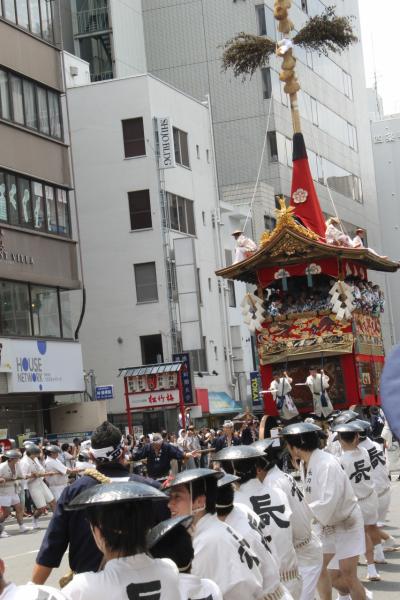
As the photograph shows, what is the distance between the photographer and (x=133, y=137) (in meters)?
41.7

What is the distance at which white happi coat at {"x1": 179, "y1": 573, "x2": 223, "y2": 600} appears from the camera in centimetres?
440

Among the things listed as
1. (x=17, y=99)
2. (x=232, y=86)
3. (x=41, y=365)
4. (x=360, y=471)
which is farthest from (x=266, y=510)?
(x=232, y=86)

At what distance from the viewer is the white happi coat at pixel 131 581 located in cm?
399

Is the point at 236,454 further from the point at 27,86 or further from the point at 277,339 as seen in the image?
the point at 27,86

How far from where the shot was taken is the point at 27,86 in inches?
1288

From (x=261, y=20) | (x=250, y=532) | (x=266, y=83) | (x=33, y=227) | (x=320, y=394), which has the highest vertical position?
(x=261, y=20)

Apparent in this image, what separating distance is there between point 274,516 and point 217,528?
5.87 feet

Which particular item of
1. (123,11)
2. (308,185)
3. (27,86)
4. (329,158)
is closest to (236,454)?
(308,185)

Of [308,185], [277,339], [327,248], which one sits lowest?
[277,339]

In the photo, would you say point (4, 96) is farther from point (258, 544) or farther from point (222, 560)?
point (222, 560)

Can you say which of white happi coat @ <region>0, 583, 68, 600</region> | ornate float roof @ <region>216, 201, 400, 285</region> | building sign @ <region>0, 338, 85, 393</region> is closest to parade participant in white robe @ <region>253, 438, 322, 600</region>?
white happi coat @ <region>0, 583, 68, 600</region>

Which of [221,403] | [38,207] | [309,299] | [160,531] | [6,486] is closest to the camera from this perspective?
[160,531]

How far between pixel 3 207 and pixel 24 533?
1240 centimetres

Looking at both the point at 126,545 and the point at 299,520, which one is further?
the point at 299,520
